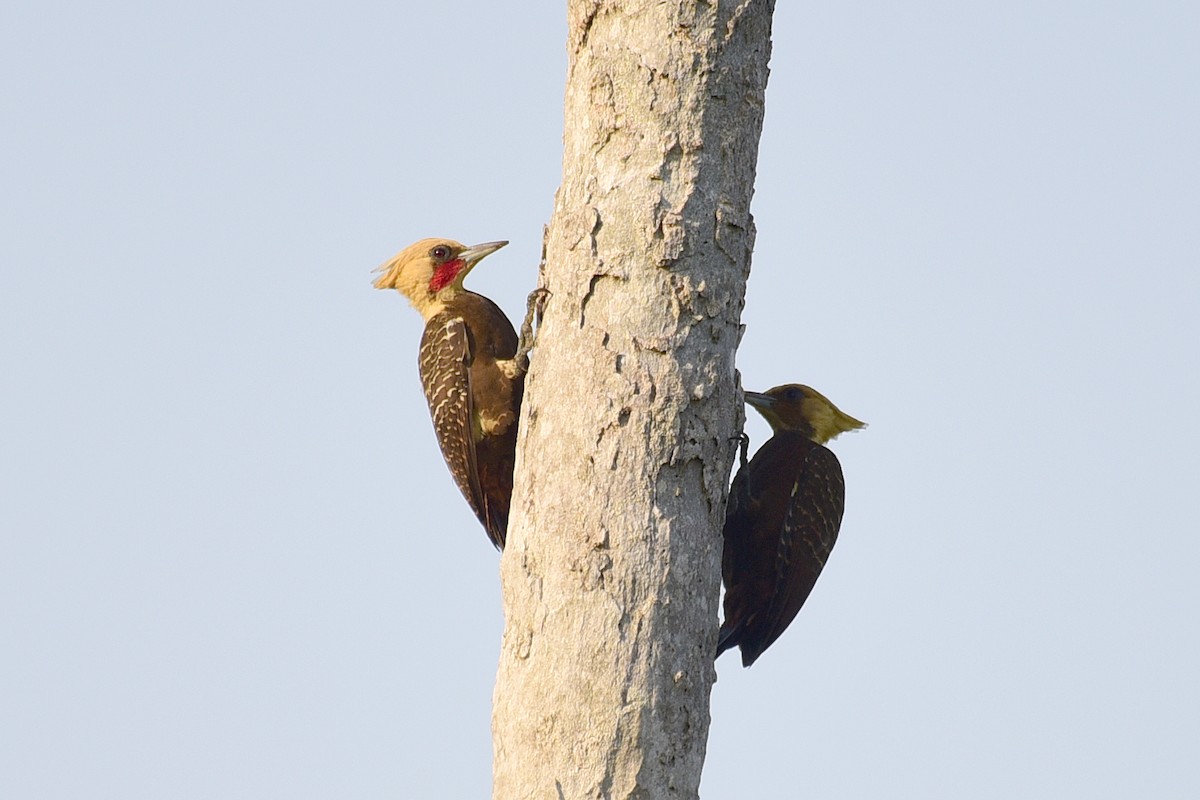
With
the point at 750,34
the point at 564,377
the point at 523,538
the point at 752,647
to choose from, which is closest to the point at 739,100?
the point at 750,34

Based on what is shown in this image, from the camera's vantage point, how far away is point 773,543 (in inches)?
254

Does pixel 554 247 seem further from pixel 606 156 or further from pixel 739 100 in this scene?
pixel 739 100

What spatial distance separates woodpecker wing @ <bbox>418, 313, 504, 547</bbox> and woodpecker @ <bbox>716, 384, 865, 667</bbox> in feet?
3.93

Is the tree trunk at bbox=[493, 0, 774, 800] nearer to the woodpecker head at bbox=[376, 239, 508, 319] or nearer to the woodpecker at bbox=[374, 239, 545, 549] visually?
the woodpecker at bbox=[374, 239, 545, 549]

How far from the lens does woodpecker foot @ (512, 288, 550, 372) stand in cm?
470

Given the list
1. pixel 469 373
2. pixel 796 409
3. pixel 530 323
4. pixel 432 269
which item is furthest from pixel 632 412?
pixel 796 409

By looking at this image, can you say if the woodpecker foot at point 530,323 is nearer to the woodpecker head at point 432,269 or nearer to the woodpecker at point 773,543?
the woodpecker head at point 432,269

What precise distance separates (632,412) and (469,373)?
1716 millimetres

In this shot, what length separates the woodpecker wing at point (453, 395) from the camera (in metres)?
5.85

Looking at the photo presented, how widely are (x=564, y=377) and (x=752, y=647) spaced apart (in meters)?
2.62

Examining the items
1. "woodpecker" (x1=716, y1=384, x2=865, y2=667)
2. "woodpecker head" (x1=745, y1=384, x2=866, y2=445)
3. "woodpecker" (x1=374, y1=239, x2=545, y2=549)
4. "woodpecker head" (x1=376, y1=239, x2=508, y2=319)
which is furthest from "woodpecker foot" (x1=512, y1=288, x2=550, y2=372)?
"woodpecker head" (x1=745, y1=384, x2=866, y2=445)

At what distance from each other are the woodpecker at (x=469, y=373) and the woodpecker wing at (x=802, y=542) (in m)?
1.30

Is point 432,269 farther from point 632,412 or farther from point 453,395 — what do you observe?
point 632,412

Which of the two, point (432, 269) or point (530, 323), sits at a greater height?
point (432, 269)
